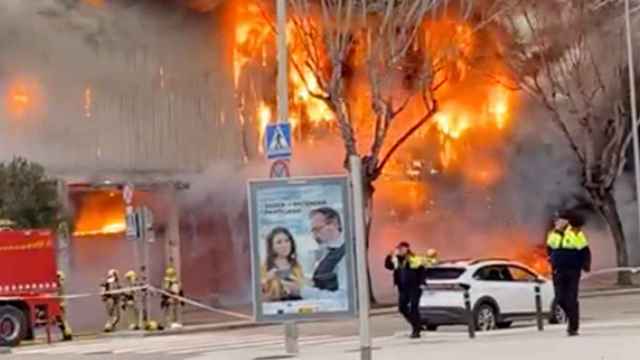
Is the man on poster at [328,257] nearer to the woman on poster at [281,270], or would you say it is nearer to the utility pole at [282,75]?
the woman on poster at [281,270]

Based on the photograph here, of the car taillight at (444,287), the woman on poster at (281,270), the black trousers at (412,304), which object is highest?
the woman on poster at (281,270)

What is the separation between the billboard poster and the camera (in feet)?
48.0

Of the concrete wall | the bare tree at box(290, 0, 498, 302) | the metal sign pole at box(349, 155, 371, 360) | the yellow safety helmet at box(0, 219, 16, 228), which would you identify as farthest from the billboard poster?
the concrete wall

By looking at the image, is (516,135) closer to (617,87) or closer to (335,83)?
(617,87)

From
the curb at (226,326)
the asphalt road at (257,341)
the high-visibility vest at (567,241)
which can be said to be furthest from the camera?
Answer: the curb at (226,326)

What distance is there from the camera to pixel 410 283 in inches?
904

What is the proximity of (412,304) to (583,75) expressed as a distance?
23292mm

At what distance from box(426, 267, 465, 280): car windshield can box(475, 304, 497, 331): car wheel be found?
2.53 feet

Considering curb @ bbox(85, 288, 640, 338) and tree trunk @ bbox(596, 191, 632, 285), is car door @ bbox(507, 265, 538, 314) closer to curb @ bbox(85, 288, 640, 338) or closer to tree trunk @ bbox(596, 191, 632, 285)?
curb @ bbox(85, 288, 640, 338)

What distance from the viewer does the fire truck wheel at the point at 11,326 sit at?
28453mm

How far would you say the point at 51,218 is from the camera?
1371 inches

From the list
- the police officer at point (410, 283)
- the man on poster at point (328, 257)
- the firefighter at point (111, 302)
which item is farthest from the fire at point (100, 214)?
the man on poster at point (328, 257)

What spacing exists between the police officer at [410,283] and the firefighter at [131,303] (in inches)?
417

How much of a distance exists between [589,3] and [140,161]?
49.4ft
